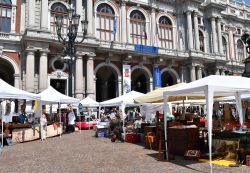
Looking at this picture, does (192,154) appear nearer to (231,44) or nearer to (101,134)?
(101,134)

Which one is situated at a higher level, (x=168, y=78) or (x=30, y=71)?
(x=168, y=78)

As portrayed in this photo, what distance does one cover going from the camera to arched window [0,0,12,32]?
25156mm

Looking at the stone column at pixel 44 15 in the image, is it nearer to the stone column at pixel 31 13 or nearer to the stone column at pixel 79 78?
the stone column at pixel 31 13

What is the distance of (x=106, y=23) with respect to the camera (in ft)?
98.1

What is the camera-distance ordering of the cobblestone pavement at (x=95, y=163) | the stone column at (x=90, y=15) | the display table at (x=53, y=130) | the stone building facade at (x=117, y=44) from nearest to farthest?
the cobblestone pavement at (x=95, y=163) → the display table at (x=53, y=130) → the stone building facade at (x=117, y=44) → the stone column at (x=90, y=15)

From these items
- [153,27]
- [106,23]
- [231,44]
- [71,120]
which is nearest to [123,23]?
[106,23]

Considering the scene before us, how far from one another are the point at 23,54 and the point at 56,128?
1124 centimetres

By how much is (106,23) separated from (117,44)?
2.82m

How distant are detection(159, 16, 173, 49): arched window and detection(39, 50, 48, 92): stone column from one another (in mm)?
14524

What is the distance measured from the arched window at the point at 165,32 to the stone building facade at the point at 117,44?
4.8 inches

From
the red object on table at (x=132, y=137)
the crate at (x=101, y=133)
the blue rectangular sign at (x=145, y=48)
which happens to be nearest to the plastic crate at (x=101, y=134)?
the crate at (x=101, y=133)

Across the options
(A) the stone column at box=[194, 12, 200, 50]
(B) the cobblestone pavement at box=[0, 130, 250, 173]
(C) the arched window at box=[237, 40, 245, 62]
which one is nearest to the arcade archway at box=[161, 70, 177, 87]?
(A) the stone column at box=[194, 12, 200, 50]

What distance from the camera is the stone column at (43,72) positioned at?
24000 millimetres

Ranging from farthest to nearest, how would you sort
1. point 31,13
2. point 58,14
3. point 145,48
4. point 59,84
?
1. point 145,48
2. point 58,14
3. point 59,84
4. point 31,13
